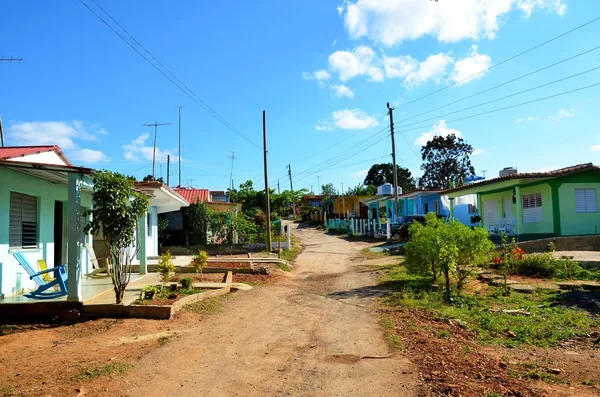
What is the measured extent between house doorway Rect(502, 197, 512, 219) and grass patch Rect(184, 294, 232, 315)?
17.7 m

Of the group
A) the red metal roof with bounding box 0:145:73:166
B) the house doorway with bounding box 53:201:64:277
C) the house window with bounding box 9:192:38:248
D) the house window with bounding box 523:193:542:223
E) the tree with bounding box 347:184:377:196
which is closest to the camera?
the house window with bounding box 9:192:38:248

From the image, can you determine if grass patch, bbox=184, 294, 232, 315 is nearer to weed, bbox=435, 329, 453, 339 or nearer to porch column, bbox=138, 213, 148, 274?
porch column, bbox=138, 213, 148, 274

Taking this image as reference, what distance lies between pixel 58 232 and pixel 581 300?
12.3 metres

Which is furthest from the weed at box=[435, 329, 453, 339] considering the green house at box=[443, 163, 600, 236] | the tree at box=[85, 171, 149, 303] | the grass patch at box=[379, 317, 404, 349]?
the green house at box=[443, 163, 600, 236]

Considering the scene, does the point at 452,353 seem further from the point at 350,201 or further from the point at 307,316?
the point at 350,201

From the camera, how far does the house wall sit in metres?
8.54

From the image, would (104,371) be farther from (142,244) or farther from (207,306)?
(142,244)

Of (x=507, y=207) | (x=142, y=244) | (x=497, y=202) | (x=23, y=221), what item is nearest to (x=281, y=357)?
(x=23, y=221)

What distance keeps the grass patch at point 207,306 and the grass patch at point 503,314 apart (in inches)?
144

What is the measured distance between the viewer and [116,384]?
477 cm

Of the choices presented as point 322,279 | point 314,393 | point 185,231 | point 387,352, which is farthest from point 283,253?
point 314,393

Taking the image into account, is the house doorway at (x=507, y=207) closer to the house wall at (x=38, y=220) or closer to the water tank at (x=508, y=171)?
the water tank at (x=508, y=171)

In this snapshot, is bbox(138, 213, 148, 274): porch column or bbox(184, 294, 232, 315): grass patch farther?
bbox(138, 213, 148, 274): porch column

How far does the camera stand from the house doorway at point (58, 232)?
11.5m
